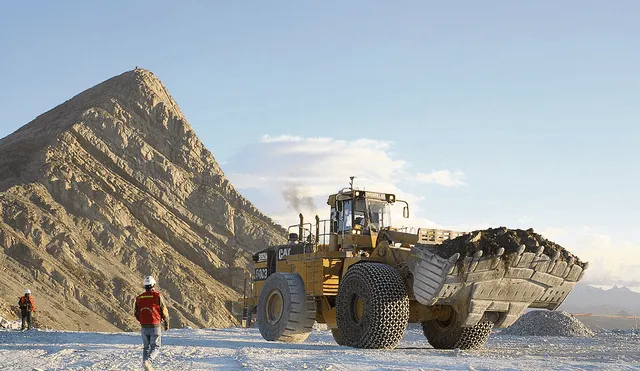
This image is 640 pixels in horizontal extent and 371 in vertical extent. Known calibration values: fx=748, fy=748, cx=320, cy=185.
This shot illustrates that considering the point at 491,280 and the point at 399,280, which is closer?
the point at 491,280

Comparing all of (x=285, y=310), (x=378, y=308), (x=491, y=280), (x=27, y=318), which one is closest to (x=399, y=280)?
(x=378, y=308)

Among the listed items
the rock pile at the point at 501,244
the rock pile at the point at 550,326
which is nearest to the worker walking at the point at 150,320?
the rock pile at the point at 501,244

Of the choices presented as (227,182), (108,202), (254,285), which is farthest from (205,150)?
(254,285)

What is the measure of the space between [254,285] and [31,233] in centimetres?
2986

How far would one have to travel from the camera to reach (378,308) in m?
14.2

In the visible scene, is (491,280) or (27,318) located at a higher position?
(491,280)

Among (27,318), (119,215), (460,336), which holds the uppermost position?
(119,215)

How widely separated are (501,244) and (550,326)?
623 inches

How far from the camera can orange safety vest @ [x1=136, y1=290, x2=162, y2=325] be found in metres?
10.5

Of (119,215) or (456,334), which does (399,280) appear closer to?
(456,334)

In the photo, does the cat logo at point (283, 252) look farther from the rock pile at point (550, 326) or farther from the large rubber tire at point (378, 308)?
the rock pile at point (550, 326)

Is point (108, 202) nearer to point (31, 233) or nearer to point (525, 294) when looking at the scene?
point (31, 233)

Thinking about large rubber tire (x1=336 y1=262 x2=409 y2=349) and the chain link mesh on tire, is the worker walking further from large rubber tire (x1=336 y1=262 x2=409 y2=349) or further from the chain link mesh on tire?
the chain link mesh on tire

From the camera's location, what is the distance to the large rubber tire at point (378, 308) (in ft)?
46.6
